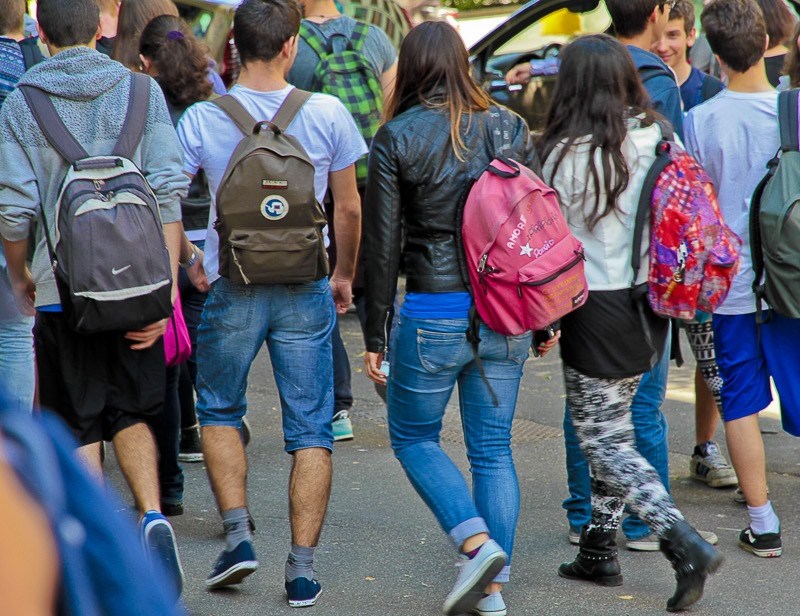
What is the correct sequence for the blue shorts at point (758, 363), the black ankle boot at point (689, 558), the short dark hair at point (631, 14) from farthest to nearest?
the short dark hair at point (631, 14)
the blue shorts at point (758, 363)
the black ankle boot at point (689, 558)

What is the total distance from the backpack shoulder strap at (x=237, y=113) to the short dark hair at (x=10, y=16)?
1.65 m

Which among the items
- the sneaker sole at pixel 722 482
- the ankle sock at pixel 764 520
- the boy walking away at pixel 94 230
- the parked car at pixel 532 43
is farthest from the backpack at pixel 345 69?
the parked car at pixel 532 43

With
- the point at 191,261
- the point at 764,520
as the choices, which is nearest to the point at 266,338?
the point at 191,261

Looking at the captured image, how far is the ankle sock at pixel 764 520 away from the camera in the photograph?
14.7ft

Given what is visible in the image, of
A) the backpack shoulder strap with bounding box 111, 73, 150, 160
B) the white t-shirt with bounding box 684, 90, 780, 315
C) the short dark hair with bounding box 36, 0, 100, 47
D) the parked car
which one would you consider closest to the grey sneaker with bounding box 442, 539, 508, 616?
the white t-shirt with bounding box 684, 90, 780, 315

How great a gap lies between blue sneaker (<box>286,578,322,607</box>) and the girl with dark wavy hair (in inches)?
42.7

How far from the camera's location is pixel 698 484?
5414mm

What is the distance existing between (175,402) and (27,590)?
3.68 meters

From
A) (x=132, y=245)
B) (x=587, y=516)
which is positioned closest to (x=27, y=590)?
(x=132, y=245)

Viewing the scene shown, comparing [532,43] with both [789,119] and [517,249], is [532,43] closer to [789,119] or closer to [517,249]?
[789,119]

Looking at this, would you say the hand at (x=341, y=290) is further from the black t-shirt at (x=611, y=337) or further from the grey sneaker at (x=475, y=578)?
the grey sneaker at (x=475, y=578)

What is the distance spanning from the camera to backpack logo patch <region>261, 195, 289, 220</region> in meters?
3.83

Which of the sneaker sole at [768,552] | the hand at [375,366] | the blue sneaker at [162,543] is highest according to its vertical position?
the hand at [375,366]

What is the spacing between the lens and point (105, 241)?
3582 millimetres
